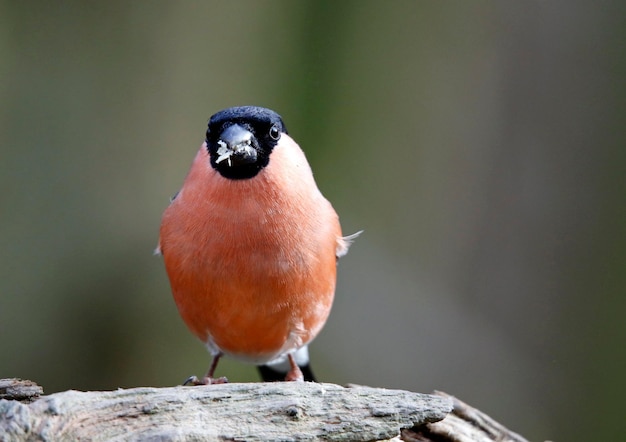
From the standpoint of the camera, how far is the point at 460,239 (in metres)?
5.95

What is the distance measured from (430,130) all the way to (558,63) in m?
1.09

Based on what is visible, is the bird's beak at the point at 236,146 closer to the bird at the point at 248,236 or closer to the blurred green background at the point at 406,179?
the bird at the point at 248,236

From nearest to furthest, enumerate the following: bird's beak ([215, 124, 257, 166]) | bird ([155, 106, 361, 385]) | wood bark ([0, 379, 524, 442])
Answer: wood bark ([0, 379, 524, 442])
bird's beak ([215, 124, 257, 166])
bird ([155, 106, 361, 385])

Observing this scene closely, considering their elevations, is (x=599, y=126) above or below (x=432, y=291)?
above

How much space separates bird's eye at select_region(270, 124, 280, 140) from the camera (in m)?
2.94

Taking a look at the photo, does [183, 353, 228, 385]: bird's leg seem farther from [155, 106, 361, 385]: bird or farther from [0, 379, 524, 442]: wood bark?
[0, 379, 524, 442]: wood bark

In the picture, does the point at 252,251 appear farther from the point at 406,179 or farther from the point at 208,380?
the point at 406,179

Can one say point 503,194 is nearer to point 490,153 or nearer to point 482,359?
point 490,153

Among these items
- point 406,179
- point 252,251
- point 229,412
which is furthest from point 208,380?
point 406,179

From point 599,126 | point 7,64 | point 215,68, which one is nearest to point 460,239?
point 599,126

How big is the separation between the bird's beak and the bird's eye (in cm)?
14

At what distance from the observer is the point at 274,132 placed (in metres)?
2.96

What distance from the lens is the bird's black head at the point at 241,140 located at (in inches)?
109

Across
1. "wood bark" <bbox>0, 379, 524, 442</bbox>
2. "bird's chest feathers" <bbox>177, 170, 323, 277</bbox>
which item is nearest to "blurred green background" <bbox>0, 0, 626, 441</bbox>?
"bird's chest feathers" <bbox>177, 170, 323, 277</bbox>
